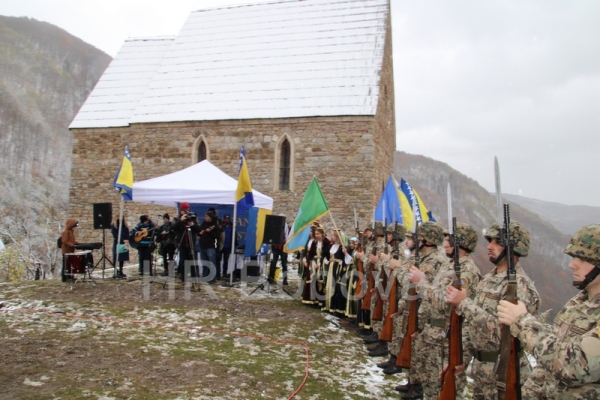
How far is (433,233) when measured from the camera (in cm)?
509

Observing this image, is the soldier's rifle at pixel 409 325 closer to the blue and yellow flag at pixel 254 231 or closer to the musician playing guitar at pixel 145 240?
the blue and yellow flag at pixel 254 231

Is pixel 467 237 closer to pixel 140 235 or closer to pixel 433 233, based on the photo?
pixel 433 233

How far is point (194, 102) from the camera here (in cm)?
1783

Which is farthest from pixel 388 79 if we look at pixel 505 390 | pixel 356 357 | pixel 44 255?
pixel 44 255

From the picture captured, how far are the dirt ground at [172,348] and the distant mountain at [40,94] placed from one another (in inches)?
A: 2130

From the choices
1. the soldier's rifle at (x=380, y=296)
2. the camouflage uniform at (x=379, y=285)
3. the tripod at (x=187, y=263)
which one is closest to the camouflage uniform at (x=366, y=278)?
the camouflage uniform at (x=379, y=285)

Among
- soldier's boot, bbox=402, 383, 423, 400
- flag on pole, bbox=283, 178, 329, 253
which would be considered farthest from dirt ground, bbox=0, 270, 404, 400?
flag on pole, bbox=283, 178, 329, 253

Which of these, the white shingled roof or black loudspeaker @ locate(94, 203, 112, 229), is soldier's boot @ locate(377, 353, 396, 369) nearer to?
black loudspeaker @ locate(94, 203, 112, 229)

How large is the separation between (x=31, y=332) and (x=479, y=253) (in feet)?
189

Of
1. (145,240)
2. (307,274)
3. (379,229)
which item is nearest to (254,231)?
(307,274)

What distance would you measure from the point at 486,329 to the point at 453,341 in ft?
1.37

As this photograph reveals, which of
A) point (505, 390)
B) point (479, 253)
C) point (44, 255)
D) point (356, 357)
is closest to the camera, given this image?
point (505, 390)

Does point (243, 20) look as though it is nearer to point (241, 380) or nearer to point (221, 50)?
point (221, 50)

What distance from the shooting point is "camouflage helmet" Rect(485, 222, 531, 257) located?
11.7 feet
